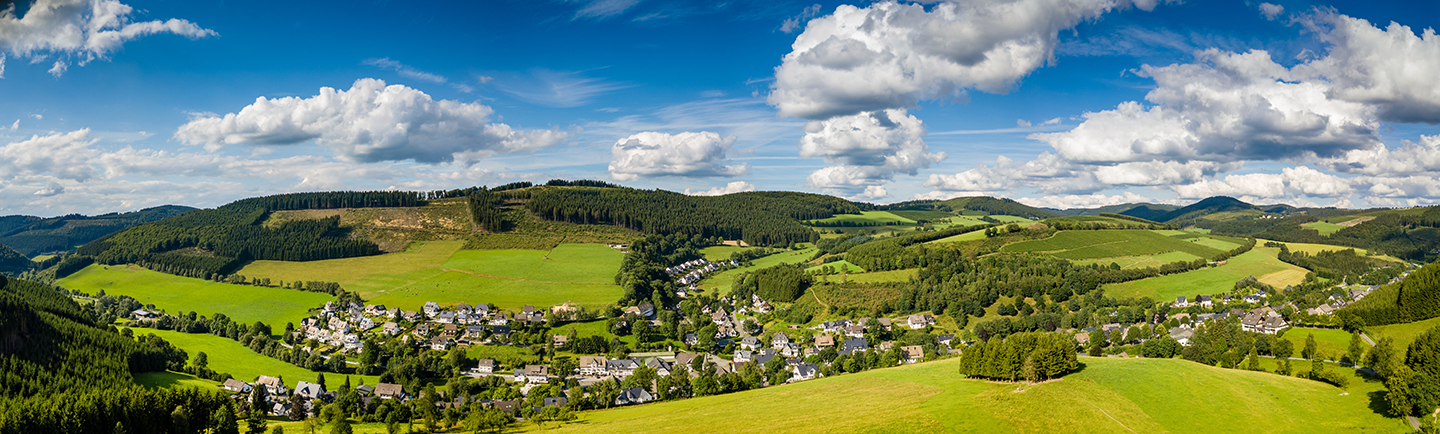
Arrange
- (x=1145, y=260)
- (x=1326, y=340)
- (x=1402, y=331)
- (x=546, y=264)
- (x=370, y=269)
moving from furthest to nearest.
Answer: (x=546, y=264) → (x=370, y=269) → (x=1145, y=260) → (x=1326, y=340) → (x=1402, y=331)

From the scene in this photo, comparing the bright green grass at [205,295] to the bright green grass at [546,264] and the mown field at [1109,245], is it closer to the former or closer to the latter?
the bright green grass at [546,264]

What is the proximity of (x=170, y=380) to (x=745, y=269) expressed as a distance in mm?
120194

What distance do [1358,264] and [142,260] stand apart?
11602 inches

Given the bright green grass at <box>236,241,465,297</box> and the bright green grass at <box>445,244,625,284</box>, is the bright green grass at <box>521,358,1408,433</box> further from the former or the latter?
the bright green grass at <box>236,241,465,297</box>

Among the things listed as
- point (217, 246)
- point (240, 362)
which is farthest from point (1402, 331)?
point (217, 246)

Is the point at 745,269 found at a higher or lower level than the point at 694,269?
higher

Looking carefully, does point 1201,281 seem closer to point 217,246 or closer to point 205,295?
point 205,295

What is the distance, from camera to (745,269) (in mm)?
170500

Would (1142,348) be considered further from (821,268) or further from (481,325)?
(481,325)

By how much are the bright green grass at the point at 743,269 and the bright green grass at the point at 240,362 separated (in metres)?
77.7

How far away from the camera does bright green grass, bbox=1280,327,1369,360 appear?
67188 mm

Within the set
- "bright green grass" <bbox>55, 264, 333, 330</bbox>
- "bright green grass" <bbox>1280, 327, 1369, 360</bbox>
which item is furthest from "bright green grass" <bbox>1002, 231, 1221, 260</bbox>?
"bright green grass" <bbox>55, 264, 333, 330</bbox>

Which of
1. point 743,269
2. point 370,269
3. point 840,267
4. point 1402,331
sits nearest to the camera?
point 1402,331

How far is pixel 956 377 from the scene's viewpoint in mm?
57625
